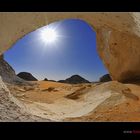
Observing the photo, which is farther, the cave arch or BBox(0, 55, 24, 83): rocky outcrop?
BBox(0, 55, 24, 83): rocky outcrop

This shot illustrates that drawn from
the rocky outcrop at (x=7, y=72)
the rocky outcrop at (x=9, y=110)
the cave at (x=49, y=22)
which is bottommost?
the rocky outcrop at (x=9, y=110)

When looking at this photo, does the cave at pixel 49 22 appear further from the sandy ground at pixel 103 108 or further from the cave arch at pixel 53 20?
the sandy ground at pixel 103 108

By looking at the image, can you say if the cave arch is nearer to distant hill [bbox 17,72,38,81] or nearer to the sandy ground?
the sandy ground

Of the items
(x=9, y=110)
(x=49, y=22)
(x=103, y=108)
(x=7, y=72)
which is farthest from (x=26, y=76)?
(x=9, y=110)

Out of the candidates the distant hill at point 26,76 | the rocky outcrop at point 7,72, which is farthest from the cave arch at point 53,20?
the distant hill at point 26,76

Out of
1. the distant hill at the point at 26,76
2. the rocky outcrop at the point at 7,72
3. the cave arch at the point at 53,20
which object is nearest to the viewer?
the cave arch at the point at 53,20

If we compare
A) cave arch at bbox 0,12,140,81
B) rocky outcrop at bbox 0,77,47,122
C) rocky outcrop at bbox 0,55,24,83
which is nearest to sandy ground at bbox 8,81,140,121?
rocky outcrop at bbox 0,77,47,122

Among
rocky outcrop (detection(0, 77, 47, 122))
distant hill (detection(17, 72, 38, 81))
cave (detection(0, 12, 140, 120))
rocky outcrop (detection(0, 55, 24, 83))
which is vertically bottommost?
rocky outcrop (detection(0, 77, 47, 122))

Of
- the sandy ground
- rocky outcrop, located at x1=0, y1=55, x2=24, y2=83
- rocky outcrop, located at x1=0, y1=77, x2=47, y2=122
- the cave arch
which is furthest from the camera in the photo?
rocky outcrop, located at x1=0, y1=55, x2=24, y2=83

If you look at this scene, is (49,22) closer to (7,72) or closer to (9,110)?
(9,110)
